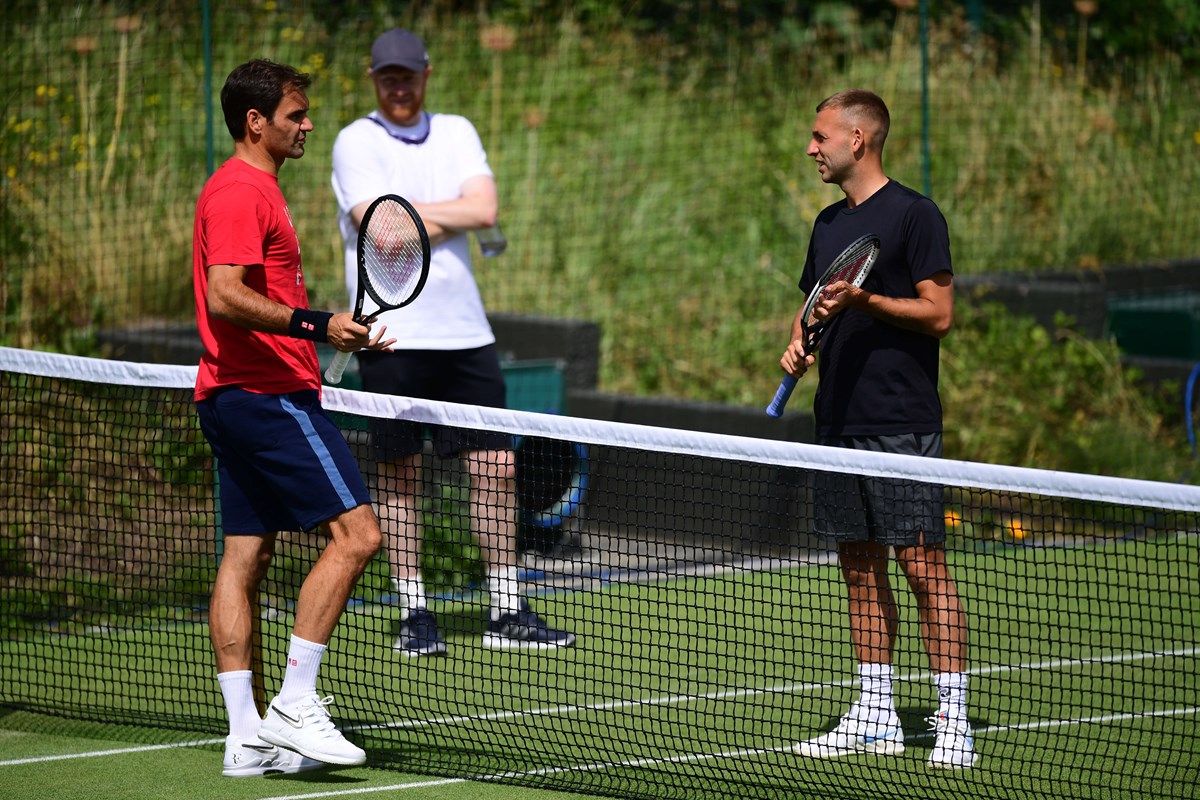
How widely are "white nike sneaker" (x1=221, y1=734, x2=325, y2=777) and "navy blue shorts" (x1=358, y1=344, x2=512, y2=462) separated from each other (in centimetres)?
169

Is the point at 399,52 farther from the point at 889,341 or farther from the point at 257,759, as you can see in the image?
the point at 257,759

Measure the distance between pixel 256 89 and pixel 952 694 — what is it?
9.05 ft

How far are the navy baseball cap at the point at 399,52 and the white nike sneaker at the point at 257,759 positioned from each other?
285 cm

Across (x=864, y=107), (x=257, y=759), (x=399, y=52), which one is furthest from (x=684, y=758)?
(x=399, y=52)

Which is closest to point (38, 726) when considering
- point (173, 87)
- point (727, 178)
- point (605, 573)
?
point (605, 573)

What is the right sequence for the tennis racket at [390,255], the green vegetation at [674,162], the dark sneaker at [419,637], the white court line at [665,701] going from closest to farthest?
the tennis racket at [390,255]
the white court line at [665,701]
the dark sneaker at [419,637]
the green vegetation at [674,162]

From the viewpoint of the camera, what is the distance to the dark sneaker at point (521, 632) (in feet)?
20.9

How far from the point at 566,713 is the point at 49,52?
6.03 metres

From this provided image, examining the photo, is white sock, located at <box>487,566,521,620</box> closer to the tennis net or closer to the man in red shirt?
the tennis net

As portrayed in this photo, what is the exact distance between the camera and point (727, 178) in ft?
40.0

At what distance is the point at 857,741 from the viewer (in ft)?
17.4

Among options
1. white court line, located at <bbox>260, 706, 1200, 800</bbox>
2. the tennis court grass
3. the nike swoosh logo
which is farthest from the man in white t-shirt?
the nike swoosh logo

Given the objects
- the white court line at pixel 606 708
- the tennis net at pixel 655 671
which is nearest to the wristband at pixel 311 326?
the tennis net at pixel 655 671

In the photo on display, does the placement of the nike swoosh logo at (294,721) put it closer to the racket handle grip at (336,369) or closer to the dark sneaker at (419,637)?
the racket handle grip at (336,369)
